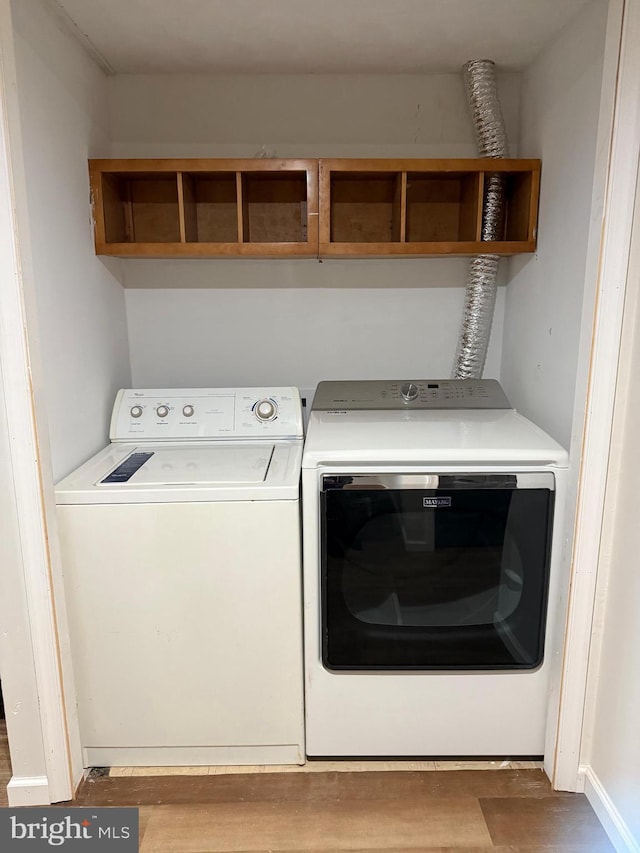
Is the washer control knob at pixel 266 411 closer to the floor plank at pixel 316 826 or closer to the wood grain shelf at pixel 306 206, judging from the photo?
the wood grain shelf at pixel 306 206

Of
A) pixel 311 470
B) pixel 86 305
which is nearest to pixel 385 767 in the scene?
pixel 311 470

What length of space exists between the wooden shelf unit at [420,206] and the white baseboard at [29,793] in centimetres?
174

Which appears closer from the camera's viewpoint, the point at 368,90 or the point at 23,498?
the point at 23,498

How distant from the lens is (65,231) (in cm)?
164

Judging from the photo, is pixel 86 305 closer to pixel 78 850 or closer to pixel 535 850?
pixel 78 850

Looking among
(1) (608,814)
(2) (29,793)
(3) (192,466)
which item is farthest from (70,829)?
(1) (608,814)

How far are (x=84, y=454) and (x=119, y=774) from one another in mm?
944

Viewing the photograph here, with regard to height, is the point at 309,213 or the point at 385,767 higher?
the point at 309,213

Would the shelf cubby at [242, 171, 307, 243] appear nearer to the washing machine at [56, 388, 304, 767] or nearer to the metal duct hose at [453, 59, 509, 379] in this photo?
the metal duct hose at [453, 59, 509, 379]

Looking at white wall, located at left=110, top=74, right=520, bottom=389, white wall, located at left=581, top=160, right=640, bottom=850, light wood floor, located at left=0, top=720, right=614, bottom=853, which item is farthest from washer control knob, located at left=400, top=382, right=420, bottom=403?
light wood floor, located at left=0, top=720, right=614, bottom=853

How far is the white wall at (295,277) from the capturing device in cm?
205

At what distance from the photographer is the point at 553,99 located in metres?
1.74

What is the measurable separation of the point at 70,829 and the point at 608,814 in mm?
1373

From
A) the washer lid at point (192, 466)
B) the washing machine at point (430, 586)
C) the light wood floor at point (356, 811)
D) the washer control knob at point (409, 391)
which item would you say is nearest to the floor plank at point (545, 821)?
the light wood floor at point (356, 811)
